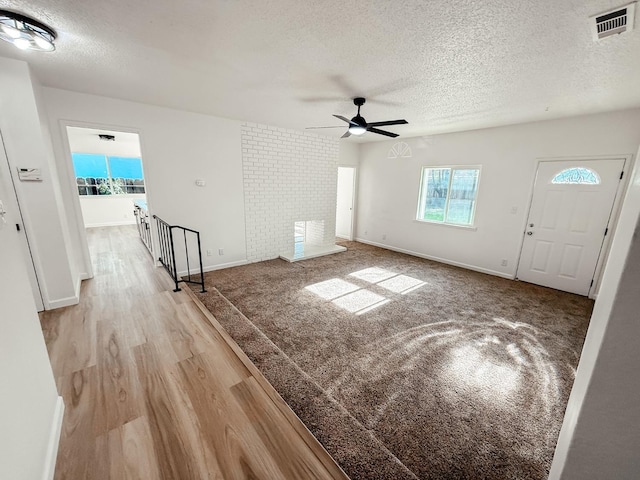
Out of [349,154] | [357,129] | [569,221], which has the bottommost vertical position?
[569,221]

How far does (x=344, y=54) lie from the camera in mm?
2088

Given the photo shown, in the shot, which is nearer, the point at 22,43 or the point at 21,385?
the point at 21,385

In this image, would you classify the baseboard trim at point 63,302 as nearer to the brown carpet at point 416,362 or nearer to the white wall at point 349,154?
the brown carpet at point 416,362

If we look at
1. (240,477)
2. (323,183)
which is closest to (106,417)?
(240,477)

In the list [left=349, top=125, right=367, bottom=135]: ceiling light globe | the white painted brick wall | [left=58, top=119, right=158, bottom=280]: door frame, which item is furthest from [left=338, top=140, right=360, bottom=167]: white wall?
[left=58, top=119, right=158, bottom=280]: door frame

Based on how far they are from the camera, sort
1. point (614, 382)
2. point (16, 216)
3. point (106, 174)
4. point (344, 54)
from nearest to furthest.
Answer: point (614, 382) → point (344, 54) → point (16, 216) → point (106, 174)

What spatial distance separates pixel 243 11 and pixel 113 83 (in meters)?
2.23

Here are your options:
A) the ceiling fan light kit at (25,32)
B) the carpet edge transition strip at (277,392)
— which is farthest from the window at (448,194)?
the ceiling fan light kit at (25,32)

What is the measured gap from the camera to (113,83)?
2.84 meters

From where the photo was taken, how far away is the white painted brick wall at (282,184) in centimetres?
468

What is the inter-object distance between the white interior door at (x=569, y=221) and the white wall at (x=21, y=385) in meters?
5.74

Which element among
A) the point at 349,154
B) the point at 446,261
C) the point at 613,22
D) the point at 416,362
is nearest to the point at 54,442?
the point at 416,362

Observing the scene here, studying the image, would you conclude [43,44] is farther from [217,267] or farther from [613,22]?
[613,22]

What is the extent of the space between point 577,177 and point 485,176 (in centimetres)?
118
